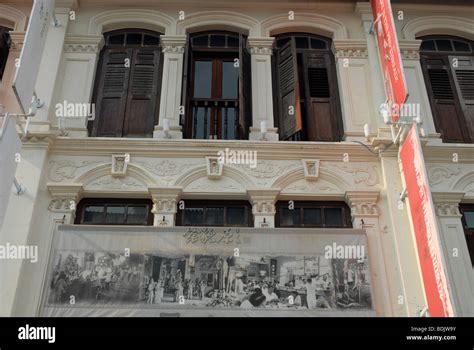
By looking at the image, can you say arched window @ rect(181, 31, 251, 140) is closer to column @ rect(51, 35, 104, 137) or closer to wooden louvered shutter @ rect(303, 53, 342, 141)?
wooden louvered shutter @ rect(303, 53, 342, 141)

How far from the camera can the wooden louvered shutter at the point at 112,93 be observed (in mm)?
9656

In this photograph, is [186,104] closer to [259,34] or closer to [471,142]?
[259,34]

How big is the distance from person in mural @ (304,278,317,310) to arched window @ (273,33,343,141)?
8.22ft

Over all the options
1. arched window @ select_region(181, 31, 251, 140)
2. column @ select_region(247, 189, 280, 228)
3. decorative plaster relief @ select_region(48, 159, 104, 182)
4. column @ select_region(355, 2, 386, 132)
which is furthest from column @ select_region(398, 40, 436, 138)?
decorative plaster relief @ select_region(48, 159, 104, 182)

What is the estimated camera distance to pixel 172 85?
9.91m

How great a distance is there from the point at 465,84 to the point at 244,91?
12.8 feet

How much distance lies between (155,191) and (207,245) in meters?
1.18

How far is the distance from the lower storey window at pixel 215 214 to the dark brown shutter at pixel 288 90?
1499 mm

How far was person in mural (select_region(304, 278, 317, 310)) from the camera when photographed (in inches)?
306

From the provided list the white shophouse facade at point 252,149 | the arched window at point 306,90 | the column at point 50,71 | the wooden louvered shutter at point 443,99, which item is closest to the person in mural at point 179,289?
the white shophouse facade at point 252,149

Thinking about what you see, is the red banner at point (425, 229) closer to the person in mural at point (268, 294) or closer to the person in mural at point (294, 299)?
the person in mural at point (294, 299)

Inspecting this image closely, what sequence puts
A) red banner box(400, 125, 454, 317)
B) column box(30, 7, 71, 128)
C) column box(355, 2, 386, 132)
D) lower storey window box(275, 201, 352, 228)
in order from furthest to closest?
column box(355, 2, 386, 132) → column box(30, 7, 71, 128) → lower storey window box(275, 201, 352, 228) → red banner box(400, 125, 454, 317)

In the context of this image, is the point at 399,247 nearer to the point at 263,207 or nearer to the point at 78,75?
the point at 263,207
